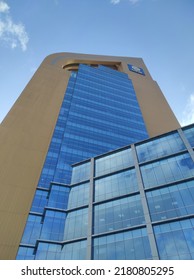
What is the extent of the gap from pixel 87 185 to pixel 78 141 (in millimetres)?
18288

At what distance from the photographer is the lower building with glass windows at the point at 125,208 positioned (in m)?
25.7

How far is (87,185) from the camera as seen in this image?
36719 millimetres

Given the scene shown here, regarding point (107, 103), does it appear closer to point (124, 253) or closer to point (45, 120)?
point (45, 120)

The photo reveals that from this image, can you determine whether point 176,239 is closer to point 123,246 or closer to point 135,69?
point 123,246

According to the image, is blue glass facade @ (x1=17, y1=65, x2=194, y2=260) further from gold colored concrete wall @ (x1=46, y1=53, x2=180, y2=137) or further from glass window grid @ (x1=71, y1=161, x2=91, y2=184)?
gold colored concrete wall @ (x1=46, y1=53, x2=180, y2=137)

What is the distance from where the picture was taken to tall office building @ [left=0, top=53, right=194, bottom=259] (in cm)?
2731

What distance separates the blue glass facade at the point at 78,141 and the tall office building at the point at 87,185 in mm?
175

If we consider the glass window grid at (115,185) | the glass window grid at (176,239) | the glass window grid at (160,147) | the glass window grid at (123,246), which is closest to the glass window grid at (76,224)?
the glass window grid at (123,246)

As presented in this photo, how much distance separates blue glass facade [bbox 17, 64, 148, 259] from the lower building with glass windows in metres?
0.19

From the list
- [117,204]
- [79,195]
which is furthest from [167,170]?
[79,195]

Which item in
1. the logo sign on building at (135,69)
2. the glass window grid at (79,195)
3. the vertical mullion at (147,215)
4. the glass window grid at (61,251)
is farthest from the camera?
the logo sign on building at (135,69)

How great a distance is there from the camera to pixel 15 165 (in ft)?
139

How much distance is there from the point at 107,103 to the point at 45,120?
23.9m

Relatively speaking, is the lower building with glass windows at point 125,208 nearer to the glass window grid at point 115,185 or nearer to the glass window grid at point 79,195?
the glass window grid at point 115,185
